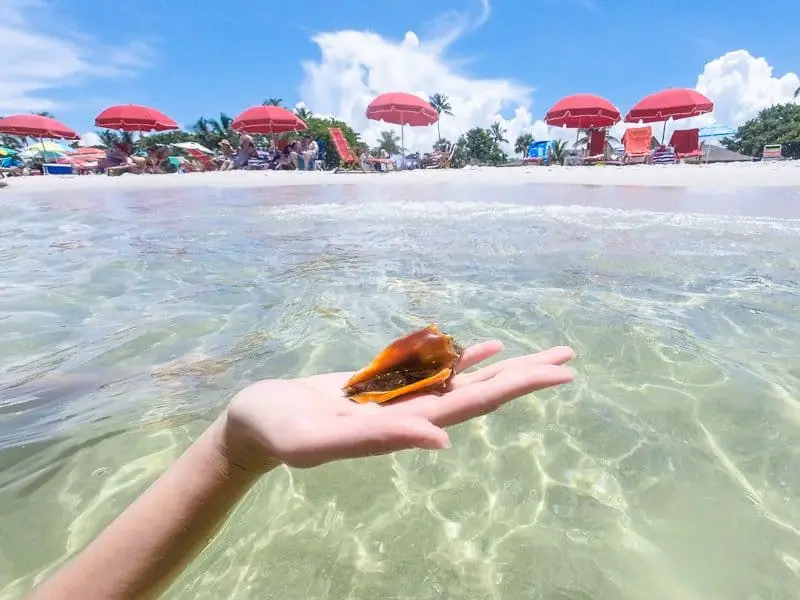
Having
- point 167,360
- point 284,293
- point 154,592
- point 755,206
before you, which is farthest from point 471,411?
point 755,206

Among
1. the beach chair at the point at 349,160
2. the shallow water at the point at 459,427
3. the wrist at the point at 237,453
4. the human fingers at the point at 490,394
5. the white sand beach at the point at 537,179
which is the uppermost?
the beach chair at the point at 349,160

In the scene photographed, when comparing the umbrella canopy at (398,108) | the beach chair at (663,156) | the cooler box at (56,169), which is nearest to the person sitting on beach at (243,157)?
the umbrella canopy at (398,108)

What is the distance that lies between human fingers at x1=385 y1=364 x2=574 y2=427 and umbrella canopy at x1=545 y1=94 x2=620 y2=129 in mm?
30955

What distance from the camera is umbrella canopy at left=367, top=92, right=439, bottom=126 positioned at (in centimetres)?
2923

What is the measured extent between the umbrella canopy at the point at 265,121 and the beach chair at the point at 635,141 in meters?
18.7

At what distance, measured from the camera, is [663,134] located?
96.4 ft

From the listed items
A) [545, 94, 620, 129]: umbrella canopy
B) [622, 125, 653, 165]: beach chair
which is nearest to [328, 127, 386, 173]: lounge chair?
[545, 94, 620, 129]: umbrella canopy

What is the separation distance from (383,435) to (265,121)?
31.5 m

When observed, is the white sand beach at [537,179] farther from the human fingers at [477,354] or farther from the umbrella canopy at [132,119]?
the human fingers at [477,354]

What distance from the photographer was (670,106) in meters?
27.6

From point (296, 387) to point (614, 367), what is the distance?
100 inches

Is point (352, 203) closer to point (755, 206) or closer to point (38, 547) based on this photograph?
point (755, 206)

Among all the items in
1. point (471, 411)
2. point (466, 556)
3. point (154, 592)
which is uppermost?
point (471, 411)

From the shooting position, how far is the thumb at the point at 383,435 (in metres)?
1.07
